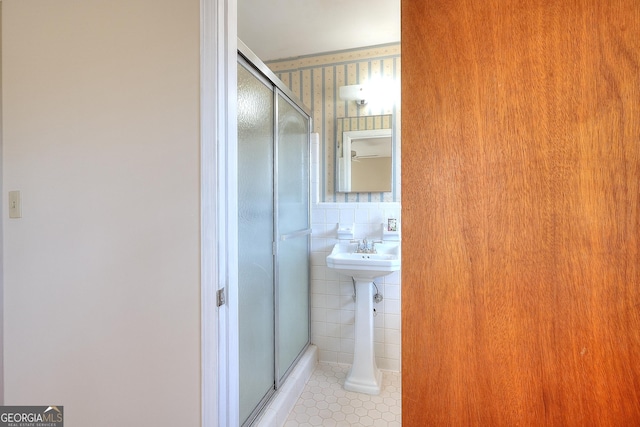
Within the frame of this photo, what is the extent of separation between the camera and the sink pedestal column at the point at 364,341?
1.96 metres

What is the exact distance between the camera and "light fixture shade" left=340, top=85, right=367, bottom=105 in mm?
2174

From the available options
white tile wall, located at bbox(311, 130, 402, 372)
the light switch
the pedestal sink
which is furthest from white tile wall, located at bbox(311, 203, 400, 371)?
the light switch

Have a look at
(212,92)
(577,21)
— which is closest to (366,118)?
(212,92)

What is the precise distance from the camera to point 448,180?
24.3 inches

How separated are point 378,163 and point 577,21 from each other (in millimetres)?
1687

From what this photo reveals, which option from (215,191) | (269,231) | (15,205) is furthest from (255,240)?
(15,205)

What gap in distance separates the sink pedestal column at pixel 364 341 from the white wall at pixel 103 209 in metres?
1.25

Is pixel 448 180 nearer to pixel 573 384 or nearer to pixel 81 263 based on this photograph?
pixel 573 384

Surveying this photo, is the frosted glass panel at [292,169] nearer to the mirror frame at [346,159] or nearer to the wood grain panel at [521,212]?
the mirror frame at [346,159]

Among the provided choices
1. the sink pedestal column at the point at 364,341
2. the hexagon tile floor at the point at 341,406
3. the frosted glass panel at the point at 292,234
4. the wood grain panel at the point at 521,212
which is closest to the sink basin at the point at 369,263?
the sink pedestal column at the point at 364,341

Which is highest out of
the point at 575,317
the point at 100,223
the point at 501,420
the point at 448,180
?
the point at 448,180

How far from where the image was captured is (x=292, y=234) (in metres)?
1.96

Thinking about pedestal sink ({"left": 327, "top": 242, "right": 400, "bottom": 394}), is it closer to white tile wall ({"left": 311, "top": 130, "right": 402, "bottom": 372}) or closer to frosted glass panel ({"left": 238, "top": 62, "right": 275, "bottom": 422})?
white tile wall ({"left": 311, "top": 130, "right": 402, "bottom": 372})

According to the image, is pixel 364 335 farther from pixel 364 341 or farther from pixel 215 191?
pixel 215 191
